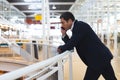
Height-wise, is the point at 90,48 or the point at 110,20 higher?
the point at 90,48

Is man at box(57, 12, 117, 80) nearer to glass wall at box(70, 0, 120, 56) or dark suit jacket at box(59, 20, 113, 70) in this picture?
dark suit jacket at box(59, 20, 113, 70)

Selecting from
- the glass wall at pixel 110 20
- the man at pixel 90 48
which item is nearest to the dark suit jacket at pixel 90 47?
the man at pixel 90 48

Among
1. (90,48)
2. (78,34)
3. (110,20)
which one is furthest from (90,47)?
(110,20)

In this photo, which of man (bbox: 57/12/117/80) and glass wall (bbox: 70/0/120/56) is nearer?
man (bbox: 57/12/117/80)

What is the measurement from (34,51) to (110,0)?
22.9ft

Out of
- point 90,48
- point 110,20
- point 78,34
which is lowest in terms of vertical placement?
point 110,20

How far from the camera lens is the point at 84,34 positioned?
10.1 ft

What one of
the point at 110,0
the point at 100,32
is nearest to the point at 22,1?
the point at 100,32

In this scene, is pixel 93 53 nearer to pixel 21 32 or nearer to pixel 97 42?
pixel 97 42

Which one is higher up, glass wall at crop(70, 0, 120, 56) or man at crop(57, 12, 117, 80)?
man at crop(57, 12, 117, 80)

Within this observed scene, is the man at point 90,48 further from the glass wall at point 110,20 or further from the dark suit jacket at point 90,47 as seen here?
the glass wall at point 110,20

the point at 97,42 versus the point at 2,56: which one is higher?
the point at 97,42

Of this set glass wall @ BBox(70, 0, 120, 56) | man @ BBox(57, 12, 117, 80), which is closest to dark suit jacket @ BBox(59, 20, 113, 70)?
man @ BBox(57, 12, 117, 80)

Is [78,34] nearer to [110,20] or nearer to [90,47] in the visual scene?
[90,47]
